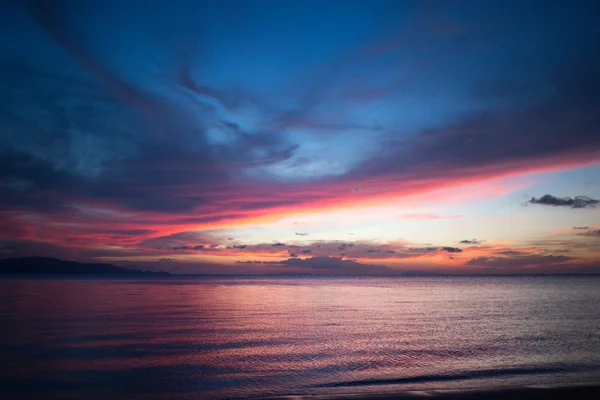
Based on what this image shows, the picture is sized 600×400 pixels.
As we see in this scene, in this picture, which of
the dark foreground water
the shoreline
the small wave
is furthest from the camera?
the small wave

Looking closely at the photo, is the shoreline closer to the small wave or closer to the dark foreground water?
the dark foreground water

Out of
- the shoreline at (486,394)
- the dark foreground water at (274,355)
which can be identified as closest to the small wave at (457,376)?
the dark foreground water at (274,355)

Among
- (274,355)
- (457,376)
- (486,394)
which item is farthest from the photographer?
(274,355)

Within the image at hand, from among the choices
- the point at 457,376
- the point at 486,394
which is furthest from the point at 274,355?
the point at 486,394

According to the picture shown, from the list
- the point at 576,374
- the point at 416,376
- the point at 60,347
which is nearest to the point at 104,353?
the point at 60,347

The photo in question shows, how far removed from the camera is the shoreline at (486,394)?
1803 centimetres

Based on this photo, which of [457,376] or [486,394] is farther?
[457,376]

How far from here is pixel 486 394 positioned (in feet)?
61.2

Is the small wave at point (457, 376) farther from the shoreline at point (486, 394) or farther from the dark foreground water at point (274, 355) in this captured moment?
the shoreline at point (486, 394)

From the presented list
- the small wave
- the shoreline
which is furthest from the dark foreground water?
the shoreline

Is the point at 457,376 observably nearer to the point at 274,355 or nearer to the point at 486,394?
the point at 486,394

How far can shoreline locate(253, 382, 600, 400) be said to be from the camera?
18031mm

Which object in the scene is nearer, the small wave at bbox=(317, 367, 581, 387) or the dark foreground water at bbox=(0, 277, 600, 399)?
the dark foreground water at bbox=(0, 277, 600, 399)

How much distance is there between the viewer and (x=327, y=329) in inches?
1551
